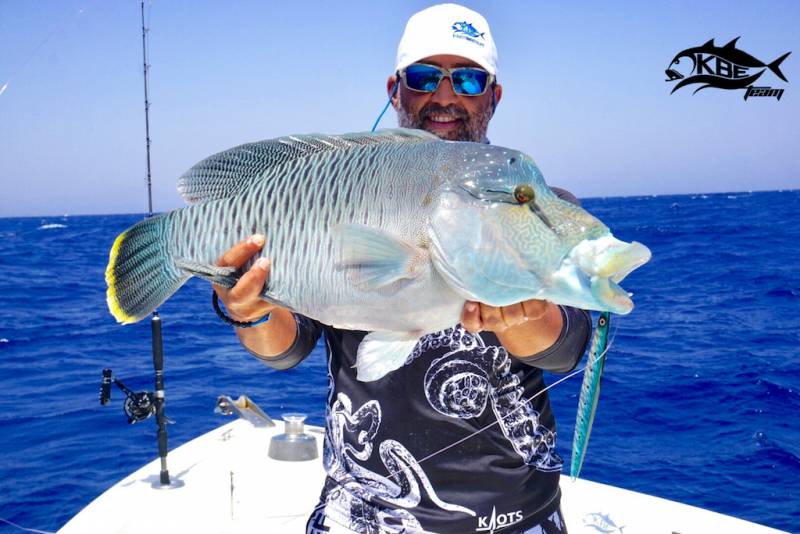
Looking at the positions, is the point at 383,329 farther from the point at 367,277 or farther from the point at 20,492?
the point at 20,492

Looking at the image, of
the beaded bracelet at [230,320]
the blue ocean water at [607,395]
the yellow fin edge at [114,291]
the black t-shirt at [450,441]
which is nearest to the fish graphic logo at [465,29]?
the black t-shirt at [450,441]

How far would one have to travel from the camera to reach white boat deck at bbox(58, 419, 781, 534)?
4258 mm

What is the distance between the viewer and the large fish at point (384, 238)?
1801mm

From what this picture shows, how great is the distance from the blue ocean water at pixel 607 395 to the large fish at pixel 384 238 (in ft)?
12.9

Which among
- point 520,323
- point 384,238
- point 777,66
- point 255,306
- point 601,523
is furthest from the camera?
point 777,66

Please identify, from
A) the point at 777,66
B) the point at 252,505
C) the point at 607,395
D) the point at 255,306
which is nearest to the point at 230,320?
the point at 255,306

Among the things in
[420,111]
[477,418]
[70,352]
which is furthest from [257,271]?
[70,352]

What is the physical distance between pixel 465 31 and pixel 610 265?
1399mm

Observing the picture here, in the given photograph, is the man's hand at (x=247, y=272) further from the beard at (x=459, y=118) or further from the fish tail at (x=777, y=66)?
the fish tail at (x=777, y=66)

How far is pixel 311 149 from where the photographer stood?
212 cm

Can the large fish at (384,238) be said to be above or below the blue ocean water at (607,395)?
above

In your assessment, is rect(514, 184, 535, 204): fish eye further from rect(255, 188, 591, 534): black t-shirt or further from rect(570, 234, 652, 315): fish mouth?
rect(255, 188, 591, 534): black t-shirt

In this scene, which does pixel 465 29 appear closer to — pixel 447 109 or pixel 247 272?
pixel 447 109

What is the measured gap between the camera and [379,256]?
6.00 feet
